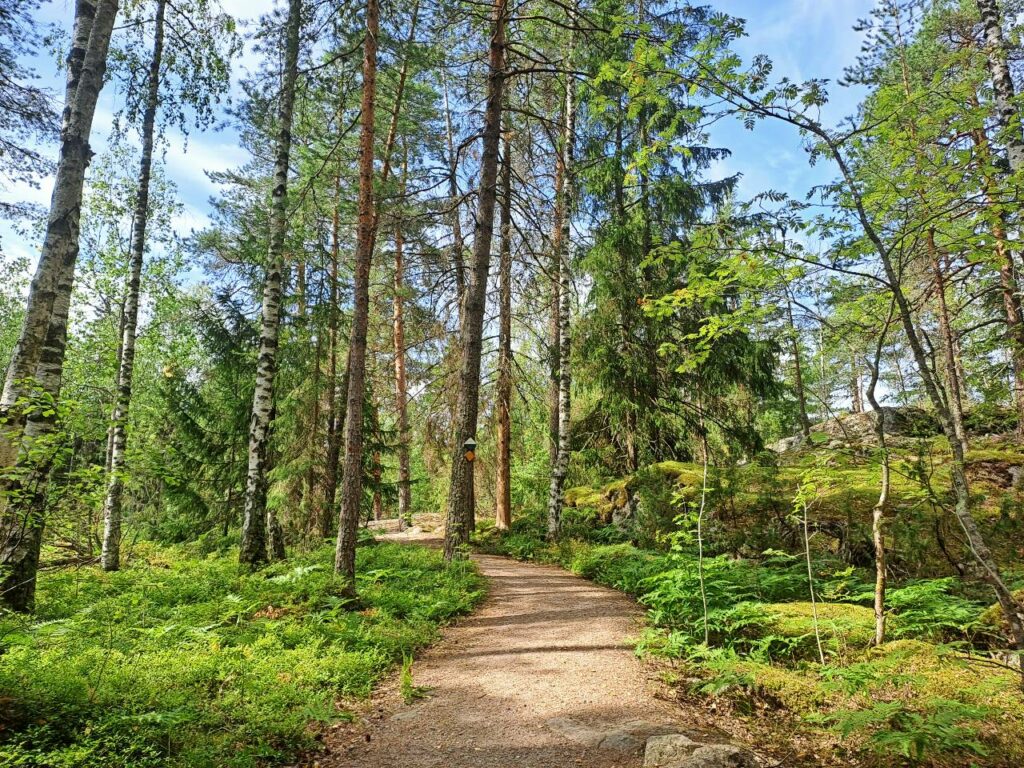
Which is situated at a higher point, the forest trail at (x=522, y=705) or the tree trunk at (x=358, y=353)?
the tree trunk at (x=358, y=353)

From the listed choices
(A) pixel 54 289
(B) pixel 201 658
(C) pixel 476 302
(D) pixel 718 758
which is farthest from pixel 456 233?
(D) pixel 718 758

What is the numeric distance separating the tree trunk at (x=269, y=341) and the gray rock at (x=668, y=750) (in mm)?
7821

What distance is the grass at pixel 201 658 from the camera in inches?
128

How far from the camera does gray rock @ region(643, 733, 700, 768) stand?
10.0 ft

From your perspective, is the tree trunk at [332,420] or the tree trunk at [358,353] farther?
the tree trunk at [332,420]

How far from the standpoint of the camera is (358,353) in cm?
727

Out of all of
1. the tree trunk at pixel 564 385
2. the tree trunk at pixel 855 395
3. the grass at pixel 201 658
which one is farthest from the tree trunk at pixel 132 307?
the tree trunk at pixel 855 395

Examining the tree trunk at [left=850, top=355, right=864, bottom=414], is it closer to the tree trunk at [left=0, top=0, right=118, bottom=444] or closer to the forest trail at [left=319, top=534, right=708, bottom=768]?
the forest trail at [left=319, top=534, right=708, bottom=768]

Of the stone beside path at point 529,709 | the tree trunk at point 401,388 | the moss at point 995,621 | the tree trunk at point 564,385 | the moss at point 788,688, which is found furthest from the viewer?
the tree trunk at point 401,388

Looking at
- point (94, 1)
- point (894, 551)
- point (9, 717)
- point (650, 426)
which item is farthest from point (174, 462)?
point (894, 551)

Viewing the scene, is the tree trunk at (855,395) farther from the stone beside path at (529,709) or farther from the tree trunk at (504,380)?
the stone beside path at (529,709)

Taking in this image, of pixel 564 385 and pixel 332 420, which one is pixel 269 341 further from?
pixel 564 385

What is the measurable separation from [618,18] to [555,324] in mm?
10352

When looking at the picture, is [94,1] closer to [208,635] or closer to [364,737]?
[208,635]
